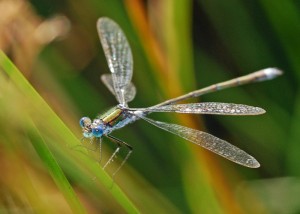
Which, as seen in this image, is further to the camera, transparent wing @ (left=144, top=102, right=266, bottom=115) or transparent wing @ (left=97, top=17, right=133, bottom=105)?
transparent wing @ (left=97, top=17, right=133, bottom=105)

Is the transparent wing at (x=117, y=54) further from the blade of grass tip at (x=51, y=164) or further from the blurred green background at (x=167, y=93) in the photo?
the blade of grass tip at (x=51, y=164)

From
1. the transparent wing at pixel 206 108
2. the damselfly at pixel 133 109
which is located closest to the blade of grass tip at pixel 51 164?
the damselfly at pixel 133 109

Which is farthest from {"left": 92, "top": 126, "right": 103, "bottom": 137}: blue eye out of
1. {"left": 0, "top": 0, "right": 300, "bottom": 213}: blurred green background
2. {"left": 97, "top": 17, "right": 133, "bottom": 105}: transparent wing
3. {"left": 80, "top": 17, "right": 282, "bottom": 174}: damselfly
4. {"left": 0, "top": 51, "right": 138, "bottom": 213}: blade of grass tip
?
{"left": 0, "top": 51, "right": 138, "bottom": 213}: blade of grass tip

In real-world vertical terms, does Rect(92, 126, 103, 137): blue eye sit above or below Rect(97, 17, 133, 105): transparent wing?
below

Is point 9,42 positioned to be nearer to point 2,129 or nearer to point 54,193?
point 54,193

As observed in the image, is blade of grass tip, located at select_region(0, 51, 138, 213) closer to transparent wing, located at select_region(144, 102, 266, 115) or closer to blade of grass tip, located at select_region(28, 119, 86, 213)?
blade of grass tip, located at select_region(28, 119, 86, 213)

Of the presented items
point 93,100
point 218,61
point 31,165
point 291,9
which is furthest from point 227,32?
point 31,165

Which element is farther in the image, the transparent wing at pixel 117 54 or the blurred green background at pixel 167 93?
the transparent wing at pixel 117 54
